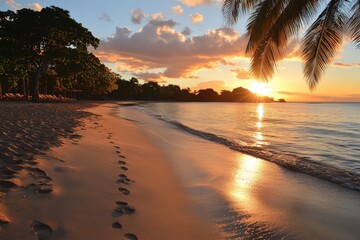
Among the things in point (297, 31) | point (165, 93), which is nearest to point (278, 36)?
point (297, 31)

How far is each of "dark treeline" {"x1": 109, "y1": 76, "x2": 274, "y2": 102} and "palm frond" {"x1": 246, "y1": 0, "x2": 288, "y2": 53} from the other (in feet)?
278

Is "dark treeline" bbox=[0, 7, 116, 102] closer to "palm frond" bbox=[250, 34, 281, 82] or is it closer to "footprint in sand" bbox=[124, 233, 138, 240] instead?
"palm frond" bbox=[250, 34, 281, 82]

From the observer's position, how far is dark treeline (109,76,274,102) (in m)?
121

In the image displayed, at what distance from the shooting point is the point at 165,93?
15075 cm

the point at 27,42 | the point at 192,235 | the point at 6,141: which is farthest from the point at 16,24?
the point at 192,235

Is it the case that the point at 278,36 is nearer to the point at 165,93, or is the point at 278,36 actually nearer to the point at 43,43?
the point at 43,43

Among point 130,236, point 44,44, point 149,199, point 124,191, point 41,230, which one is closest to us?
point 41,230

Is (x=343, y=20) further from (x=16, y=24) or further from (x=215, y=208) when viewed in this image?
(x=16, y=24)

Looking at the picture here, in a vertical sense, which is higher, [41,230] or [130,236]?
[41,230]

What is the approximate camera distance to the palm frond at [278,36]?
6742mm

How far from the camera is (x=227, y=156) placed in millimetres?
8156

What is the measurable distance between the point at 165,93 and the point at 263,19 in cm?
14426

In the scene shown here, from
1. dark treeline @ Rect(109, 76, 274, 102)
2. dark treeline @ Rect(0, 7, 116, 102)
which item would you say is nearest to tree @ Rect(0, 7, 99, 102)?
dark treeline @ Rect(0, 7, 116, 102)

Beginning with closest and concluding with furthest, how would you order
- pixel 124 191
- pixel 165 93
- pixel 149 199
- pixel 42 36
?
pixel 149 199
pixel 124 191
pixel 42 36
pixel 165 93
